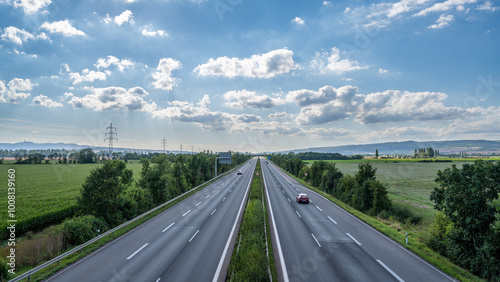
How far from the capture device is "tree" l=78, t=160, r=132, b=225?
2325 cm

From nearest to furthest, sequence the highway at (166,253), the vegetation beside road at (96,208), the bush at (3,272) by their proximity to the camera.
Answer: the bush at (3,272) → the highway at (166,253) → the vegetation beside road at (96,208)

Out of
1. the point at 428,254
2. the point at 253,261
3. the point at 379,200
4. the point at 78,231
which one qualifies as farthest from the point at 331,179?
the point at 78,231

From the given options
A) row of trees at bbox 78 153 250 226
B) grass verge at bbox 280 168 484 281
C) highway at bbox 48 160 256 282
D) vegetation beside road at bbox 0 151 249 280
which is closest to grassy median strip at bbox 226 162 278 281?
highway at bbox 48 160 256 282

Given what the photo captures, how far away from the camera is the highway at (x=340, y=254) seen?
40.9 ft

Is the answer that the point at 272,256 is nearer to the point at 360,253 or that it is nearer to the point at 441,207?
the point at 360,253

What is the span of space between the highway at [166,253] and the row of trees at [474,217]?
48.9ft

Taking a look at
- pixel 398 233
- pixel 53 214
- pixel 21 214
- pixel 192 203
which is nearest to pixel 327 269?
pixel 398 233

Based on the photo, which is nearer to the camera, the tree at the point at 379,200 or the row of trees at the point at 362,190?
the tree at the point at 379,200

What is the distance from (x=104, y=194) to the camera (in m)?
24.0

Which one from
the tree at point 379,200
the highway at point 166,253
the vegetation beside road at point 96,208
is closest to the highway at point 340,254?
the highway at point 166,253

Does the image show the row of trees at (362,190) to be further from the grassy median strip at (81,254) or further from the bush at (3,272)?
the bush at (3,272)

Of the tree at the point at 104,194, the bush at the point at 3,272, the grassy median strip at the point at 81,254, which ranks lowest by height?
the grassy median strip at the point at 81,254

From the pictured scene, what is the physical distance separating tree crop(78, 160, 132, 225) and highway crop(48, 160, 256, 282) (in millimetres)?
4398

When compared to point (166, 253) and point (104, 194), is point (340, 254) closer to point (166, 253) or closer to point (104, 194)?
point (166, 253)
